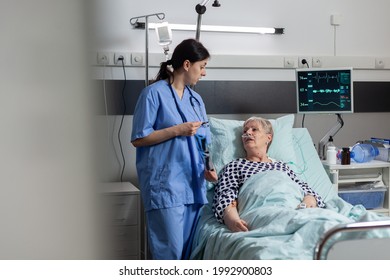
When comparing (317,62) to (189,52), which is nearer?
(189,52)

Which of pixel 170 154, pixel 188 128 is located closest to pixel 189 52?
pixel 188 128

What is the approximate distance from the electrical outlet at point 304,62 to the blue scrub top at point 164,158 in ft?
4.23

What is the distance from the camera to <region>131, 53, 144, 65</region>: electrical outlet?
3.03 meters

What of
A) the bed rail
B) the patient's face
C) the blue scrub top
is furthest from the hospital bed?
the blue scrub top

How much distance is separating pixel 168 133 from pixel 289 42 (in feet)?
4.82

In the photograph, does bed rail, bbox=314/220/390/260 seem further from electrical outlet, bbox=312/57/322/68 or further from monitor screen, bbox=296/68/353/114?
electrical outlet, bbox=312/57/322/68

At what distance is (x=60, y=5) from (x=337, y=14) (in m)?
3.42

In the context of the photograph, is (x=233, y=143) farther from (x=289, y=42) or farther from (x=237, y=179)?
(x=289, y=42)

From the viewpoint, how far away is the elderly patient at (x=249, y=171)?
243 cm

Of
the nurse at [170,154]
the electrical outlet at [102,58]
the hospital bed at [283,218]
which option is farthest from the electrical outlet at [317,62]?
the electrical outlet at [102,58]

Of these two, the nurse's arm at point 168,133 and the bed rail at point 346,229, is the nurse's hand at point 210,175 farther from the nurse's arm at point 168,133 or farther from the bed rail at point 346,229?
the bed rail at point 346,229

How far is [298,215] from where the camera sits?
1.98m

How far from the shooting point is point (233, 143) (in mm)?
2799
